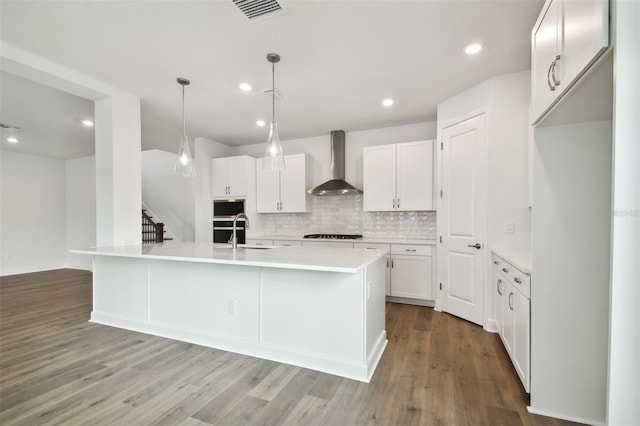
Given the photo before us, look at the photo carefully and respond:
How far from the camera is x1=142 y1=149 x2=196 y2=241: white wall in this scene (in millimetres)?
7281

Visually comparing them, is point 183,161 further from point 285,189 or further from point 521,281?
point 521,281

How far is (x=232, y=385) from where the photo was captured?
6.74 ft

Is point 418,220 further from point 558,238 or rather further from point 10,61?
point 10,61

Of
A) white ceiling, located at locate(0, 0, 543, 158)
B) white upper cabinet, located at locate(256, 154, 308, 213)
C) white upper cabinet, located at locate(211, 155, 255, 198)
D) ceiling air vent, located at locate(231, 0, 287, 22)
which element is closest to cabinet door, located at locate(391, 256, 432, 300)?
white upper cabinet, located at locate(256, 154, 308, 213)

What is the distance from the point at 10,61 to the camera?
2.52 metres

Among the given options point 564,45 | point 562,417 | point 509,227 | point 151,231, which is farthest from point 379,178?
point 151,231

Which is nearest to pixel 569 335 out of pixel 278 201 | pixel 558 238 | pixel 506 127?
pixel 558 238

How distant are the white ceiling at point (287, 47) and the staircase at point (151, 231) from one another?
3286mm

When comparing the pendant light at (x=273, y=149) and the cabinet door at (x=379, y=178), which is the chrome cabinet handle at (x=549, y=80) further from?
the cabinet door at (x=379, y=178)

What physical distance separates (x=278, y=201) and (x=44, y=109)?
3.47 metres

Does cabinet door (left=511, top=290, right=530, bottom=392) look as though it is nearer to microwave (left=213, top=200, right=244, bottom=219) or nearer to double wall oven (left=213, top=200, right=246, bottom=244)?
double wall oven (left=213, top=200, right=246, bottom=244)

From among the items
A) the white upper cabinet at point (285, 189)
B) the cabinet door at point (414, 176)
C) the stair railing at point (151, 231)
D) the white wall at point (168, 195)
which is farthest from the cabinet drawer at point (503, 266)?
the stair railing at point (151, 231)

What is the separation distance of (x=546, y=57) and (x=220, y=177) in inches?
194

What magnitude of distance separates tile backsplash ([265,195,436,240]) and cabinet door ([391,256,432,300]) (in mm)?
653
